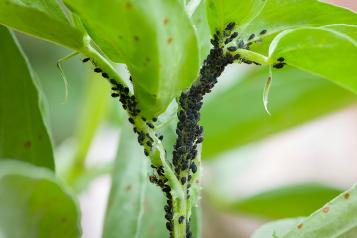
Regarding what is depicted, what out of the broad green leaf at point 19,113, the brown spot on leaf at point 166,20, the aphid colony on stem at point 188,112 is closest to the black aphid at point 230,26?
the aphid colony on stem at point 188,112

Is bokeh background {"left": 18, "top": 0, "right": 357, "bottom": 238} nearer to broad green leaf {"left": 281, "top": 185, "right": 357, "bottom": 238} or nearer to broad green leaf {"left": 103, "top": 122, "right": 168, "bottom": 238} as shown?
broad green leaf {"left": 103, "top": 122, "right": 168, "bottom": 238}

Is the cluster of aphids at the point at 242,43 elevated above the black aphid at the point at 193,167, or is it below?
above

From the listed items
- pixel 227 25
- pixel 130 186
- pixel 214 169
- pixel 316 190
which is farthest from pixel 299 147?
pixel 227 25

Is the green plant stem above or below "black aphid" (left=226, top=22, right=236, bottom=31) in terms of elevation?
below

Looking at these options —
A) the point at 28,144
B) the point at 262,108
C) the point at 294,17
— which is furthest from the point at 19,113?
the point at 262,108

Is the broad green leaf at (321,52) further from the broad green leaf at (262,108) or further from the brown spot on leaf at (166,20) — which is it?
the broad green leaf at (262,108)

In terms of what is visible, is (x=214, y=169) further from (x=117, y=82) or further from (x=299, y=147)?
(x=117, y=82)

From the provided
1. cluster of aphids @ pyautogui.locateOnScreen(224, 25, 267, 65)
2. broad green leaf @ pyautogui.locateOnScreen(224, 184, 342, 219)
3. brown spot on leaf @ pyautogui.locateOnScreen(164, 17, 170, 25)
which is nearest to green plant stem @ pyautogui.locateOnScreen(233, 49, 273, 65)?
cluster of aphids @ pyautogui.locateOnScreen(224, 25, 267, 65)
